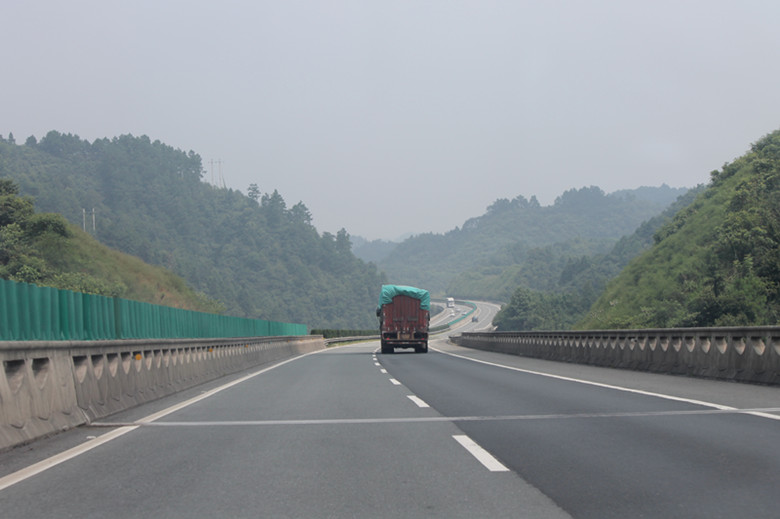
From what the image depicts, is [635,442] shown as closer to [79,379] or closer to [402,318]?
[79,379]

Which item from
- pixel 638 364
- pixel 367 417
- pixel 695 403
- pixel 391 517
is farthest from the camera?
pixel 638 364

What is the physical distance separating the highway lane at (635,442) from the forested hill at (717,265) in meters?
41.4

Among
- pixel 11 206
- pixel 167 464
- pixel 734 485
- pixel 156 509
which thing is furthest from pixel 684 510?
pixel 11 206

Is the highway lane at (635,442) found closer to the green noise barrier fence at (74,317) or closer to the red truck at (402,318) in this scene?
the green noise barrier fence at (74,317)

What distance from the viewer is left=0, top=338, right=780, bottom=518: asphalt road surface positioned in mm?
5543

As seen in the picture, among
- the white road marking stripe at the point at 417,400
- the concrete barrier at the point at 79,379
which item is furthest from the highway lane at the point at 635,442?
the concrete barrier at the point at 79,379

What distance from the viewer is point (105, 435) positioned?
923 centimetres

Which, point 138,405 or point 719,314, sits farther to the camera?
point 719,314

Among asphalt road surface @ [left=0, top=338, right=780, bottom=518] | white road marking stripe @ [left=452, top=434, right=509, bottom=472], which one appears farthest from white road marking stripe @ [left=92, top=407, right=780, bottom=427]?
white road marking stripe @ [left=452, top=434, right=509, bottom=472]

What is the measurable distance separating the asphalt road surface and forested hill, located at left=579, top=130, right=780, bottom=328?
144 ft

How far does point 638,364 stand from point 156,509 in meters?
16.0

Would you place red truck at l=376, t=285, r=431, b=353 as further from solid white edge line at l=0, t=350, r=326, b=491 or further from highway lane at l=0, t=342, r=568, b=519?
highway lane at l=0, t=342, r=568, b=519

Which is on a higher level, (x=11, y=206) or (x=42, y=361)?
(x=11, y=206)

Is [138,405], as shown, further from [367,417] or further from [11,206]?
[11,206]
